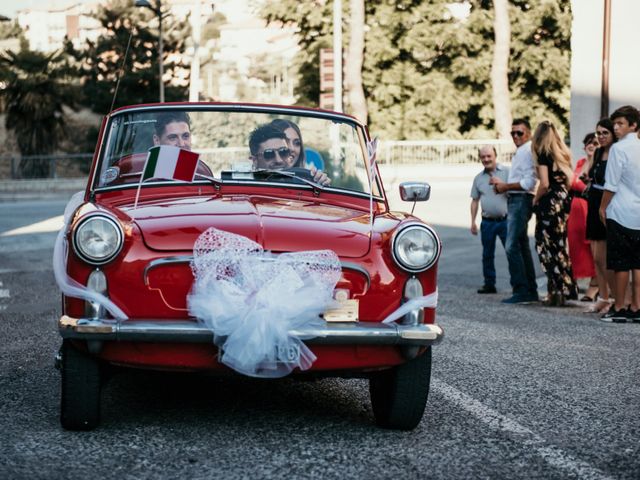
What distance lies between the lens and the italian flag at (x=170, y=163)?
6.01 metres

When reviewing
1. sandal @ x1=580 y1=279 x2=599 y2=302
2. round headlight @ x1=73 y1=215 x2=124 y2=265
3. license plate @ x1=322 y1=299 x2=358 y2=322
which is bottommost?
sandal @ x1=580 y1=279 x2=599 y2=302

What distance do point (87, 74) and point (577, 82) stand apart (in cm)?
3617

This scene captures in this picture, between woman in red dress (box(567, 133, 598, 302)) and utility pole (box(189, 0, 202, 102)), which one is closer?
woman in red dress (box(567, 133, 598, 302))

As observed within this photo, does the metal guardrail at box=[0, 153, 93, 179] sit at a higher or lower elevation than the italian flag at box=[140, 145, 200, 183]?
lower

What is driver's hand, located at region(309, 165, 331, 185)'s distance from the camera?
6516 millimetres

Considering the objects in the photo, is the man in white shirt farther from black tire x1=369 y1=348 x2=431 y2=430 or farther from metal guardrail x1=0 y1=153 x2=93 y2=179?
metal guardrail x1=0 y1=153 x2=93 y2=179

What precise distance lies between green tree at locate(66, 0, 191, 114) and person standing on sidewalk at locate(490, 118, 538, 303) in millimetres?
36288

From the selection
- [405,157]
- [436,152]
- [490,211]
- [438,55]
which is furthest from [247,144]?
[438,55]

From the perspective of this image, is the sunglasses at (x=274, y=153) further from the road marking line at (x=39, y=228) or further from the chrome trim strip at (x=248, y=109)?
the road marking line at (x=39, y=228)

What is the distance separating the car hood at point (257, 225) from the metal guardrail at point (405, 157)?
32.8 m

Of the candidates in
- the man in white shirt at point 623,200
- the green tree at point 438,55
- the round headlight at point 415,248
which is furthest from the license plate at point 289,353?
the green tree at point 438,55

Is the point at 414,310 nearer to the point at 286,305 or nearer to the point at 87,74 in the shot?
the point at 286,305

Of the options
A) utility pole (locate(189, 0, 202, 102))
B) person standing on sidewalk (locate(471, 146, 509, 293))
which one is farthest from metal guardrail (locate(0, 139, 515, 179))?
person standing on sidewalk (locate(471, 146, 509, 293))

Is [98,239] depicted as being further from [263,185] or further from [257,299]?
[263,185]
